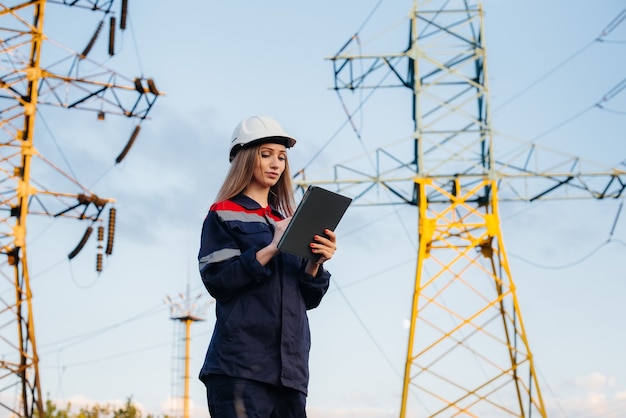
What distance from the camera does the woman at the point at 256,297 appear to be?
319 cm

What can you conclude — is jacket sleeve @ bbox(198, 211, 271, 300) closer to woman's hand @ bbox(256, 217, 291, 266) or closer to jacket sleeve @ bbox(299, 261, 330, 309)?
woman's hand @ bbox(256, 217, 291, 266)

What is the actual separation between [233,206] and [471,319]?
11698 millimetres

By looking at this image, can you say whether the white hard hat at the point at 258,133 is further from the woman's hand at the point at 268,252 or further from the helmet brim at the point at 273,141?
the woman's hand at the point at 268,252

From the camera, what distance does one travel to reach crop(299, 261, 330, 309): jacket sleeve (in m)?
3.39

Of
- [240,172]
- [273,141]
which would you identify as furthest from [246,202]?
[273,141]

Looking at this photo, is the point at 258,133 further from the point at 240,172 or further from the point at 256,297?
the point at 256,297

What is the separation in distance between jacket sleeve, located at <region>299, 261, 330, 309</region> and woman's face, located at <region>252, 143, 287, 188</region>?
355mm

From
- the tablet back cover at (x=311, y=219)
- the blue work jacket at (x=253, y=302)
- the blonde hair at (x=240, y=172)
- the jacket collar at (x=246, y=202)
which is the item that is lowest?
the blue work jacket at (x=253, y=302)

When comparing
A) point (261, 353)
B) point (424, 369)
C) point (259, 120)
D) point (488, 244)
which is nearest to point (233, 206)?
point (259, 120)

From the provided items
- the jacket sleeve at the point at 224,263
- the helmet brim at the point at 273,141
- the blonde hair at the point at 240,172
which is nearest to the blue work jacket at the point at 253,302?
the jacket sleeve at the point at 224,263

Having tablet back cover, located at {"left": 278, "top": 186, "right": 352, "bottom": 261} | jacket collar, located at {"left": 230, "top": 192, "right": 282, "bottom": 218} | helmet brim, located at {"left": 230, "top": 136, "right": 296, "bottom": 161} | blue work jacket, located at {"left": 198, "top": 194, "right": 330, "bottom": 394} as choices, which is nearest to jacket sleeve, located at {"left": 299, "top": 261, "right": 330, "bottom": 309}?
blue work jacket, located at {"left": 198, "top": 194, "right": 330, "bottom": 394}

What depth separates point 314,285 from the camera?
11.1 feet

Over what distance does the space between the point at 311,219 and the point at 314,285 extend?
0.29 metres

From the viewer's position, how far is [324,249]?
3.26m
